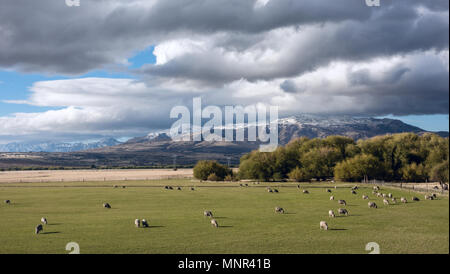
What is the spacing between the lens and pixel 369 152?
125188 mm

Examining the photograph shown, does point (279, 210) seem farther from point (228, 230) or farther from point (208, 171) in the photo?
point (208, 171)

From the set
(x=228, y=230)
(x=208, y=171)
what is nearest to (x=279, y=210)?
(x=228, y=230)

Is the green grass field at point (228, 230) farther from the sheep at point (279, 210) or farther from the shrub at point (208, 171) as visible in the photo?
the shrub at point (208, 171)

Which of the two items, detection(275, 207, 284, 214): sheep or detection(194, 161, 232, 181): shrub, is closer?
detection(275, 207, 284, 214): sheep

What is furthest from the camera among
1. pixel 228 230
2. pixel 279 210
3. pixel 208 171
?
pixel 208 171

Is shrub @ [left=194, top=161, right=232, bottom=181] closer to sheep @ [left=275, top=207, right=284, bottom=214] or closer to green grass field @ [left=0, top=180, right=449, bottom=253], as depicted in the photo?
green grass field @ [left=0, top=180, right=449, bottom=253]

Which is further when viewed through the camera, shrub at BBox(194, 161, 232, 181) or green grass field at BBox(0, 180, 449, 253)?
shrub at BBox(194, 161, 232, 181)

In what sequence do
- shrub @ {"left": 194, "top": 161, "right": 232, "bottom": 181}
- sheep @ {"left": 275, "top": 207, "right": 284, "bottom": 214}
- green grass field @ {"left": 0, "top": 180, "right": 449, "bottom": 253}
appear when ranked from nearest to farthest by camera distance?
green grass field @ {"left": 0, "top": 180, "right": 449, "bottom": 253}
sheep @ {"left": 275, "top": 207, "right": 284, "bottom": 214}
shrub @ {"left": 194, "top": 161, "right": 232, "bottom": 181}

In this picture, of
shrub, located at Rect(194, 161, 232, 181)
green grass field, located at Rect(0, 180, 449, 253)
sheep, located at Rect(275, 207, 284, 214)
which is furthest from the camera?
shrub, located at Rect(194, 161, 232, 181)

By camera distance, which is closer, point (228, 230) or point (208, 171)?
point (228, 230)

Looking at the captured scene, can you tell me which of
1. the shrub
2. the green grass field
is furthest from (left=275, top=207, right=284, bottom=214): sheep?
the shrub

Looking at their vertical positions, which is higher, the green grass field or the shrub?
the shrub
